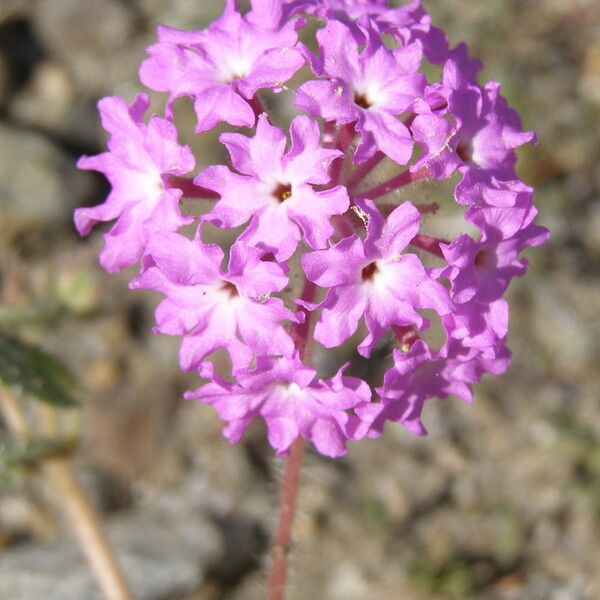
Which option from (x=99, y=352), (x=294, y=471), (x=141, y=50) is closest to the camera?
(x=294, y=471)

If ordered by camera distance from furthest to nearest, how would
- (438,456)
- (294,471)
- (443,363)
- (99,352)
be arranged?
(99,352) < (438,456) < (294,471) < (443,363)

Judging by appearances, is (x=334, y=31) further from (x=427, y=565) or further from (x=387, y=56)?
(x=427, y=565)

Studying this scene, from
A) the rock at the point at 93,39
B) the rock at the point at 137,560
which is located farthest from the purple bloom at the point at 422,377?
the rock at the point at 93,39

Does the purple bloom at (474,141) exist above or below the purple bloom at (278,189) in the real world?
above

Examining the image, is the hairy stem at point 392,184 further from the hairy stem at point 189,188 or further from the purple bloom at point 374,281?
the hairy stem at point 189,188

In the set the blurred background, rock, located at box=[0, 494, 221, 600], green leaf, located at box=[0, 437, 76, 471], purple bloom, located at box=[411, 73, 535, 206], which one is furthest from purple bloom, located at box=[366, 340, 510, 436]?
rock, located at box=[0, 494, 221, 600]

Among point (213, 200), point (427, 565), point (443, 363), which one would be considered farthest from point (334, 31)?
point (427, 565)

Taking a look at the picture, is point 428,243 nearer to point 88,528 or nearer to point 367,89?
point 367,89
